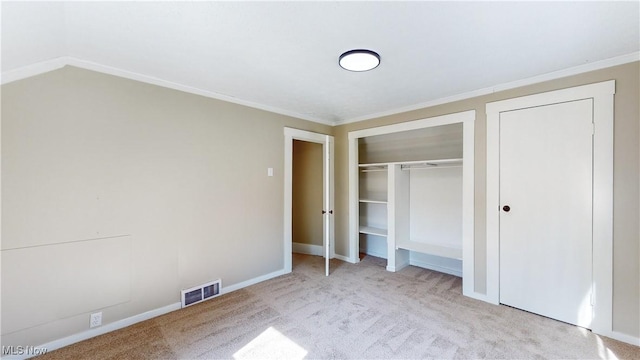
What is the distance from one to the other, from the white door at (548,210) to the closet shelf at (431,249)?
0.64m

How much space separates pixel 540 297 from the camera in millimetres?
2613

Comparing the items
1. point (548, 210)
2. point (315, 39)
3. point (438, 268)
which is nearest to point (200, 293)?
point (315, 39)

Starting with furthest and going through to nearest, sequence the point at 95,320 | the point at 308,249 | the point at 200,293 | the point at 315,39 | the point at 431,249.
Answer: the point at 308,249
the point at 431,249
the point at 200,293
the point at 95,320
the point at 315,39

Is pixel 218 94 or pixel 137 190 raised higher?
pixel 218 94

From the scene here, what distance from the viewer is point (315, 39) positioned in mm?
1894

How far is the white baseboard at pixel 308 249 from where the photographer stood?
15.3 ft

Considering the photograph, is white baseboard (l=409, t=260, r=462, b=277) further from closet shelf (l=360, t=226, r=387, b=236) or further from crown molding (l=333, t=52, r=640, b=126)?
crown molding (l=333, t=52, r=640, b=126)

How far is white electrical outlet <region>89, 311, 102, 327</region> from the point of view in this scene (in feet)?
7.36

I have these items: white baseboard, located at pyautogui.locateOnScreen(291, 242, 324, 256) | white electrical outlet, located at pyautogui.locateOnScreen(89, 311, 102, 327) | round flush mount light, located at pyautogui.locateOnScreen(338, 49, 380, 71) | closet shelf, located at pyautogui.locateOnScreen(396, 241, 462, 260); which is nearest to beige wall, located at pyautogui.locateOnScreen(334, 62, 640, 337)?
closet shelf, located at pyautogui.locateOnScreen(396, 241, 462, 260)

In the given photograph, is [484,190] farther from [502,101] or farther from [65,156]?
[65,156]

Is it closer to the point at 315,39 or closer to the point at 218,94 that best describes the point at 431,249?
the point at 315,39

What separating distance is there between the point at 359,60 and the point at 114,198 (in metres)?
2.45

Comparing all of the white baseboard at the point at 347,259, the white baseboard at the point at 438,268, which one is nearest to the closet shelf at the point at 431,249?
the white baseboard at the point at 438,268

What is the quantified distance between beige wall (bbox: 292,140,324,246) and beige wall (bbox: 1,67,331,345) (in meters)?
1.51
